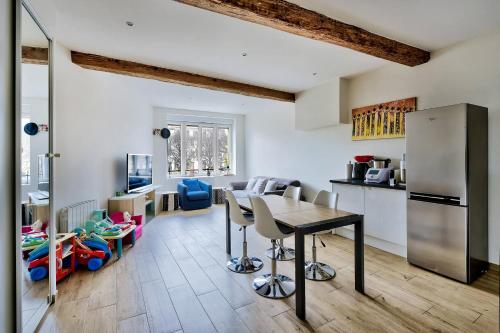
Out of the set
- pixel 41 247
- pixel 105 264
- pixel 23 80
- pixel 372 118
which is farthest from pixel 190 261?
pixel 372 118

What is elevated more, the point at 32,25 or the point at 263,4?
the point at 263,4

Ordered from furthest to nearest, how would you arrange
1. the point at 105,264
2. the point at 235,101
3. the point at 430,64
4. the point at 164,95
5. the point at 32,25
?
the point at 235,101 → the point at 164,95 → the point at 430,64 → the point at 105,264 → the point at 32,25

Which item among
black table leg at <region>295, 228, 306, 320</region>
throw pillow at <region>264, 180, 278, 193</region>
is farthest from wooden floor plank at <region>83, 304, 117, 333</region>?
throw pillow at <region>264, 180, 278, 193</region>

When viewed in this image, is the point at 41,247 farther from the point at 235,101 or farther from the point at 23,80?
the point at 235,101

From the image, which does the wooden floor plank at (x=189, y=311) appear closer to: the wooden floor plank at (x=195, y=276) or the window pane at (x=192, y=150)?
the wooden floor plank at (x=195, y=276)

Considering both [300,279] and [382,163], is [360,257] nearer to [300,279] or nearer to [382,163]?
[300,279]

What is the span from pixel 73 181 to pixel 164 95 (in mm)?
2847

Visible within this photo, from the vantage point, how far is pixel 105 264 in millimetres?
2965

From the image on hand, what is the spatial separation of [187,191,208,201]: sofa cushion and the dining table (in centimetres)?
342

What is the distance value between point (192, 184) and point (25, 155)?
4.75 metres

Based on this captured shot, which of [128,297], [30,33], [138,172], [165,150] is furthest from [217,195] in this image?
[30,33]

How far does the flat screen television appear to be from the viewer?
4.68 metres

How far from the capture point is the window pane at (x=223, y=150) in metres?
7.67

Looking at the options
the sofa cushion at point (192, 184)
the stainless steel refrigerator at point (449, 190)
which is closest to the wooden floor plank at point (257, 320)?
the stainless steel refrigerator at point (449, 190)
